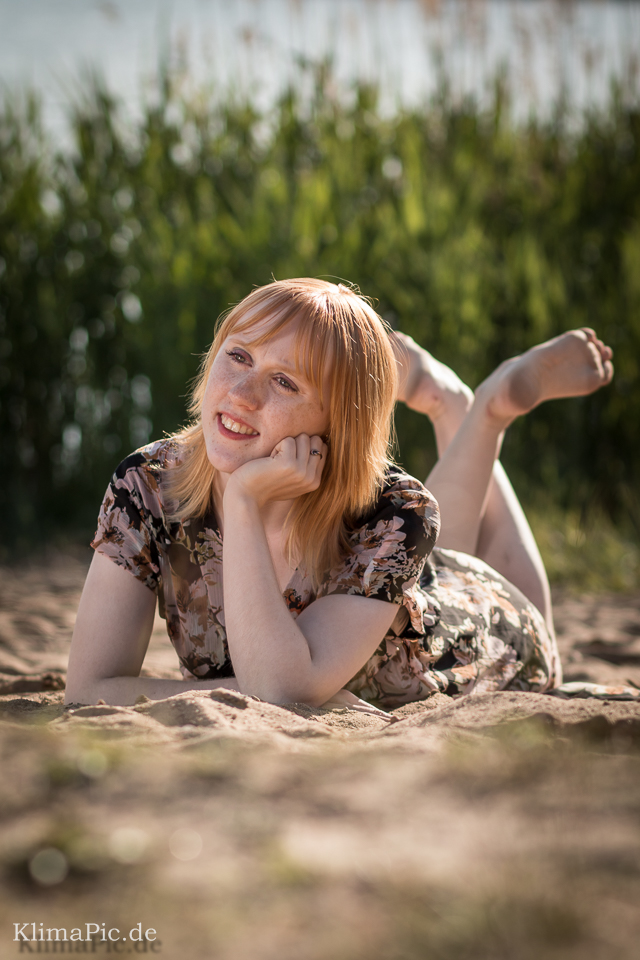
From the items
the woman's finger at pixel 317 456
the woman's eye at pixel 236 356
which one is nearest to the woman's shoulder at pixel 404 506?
the woman's finger at pixel 317 456

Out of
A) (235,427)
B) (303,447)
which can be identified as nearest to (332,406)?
(303,447)

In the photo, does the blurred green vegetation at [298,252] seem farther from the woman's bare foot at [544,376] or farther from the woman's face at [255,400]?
the woman's face at [255,400]

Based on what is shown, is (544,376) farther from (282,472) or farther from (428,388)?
(282,472)

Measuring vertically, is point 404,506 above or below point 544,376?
below

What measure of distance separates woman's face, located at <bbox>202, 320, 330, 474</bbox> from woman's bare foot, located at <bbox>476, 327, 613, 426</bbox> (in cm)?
99

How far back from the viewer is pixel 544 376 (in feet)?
9.48

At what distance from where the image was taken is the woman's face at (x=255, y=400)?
1883mm

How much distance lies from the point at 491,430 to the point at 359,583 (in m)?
1.06

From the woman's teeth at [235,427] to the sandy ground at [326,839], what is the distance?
715mm

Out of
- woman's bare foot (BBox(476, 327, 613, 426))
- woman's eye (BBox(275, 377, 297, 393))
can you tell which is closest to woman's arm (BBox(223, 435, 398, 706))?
Answer: woman's eye (BBox(275, 377, 297, 393))

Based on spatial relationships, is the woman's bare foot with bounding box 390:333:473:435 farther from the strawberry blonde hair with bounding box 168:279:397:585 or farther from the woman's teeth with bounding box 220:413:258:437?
the woman's teeth with bounding box 220:413:258:437

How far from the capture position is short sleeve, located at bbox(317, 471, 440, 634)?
1.92 m

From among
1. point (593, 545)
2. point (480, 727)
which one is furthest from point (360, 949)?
point (593, 545)

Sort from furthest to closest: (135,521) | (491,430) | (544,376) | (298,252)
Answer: (298,252), (544,376), (491,430), (135,521)
